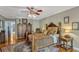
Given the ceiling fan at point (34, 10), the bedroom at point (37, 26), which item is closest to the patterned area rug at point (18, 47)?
the bedroom at point (37, 26)

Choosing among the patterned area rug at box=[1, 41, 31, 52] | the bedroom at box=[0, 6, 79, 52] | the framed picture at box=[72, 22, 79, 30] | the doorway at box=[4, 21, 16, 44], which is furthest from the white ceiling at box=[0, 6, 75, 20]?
the patterned area rug at box=[1, 41, 31, 52]

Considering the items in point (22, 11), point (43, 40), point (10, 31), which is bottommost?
point (43, 40)

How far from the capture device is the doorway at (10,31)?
8.52 feet

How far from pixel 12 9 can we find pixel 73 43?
119cm

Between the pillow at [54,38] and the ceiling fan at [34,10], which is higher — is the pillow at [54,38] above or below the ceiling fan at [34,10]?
below

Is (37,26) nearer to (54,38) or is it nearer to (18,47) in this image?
(54,38)

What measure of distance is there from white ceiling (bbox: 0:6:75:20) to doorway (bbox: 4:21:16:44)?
0.40 ft

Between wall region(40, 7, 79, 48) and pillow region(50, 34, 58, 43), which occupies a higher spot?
wall region(40, 7, 79, 48)

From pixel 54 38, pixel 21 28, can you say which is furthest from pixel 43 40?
pixel 21 28

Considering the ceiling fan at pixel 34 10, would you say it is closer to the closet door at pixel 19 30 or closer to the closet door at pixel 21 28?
the closet door at pixel 21 28

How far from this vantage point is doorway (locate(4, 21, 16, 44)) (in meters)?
2.60

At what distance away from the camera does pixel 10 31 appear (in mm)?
2613

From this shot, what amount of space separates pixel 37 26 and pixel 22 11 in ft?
1.19

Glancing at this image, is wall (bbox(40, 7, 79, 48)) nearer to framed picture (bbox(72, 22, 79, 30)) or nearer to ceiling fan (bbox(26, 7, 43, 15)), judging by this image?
framed picture (bbox(72, 22, 79, 30))
